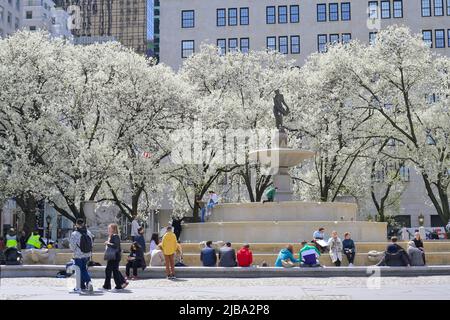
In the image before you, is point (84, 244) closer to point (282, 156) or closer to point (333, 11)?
point (282, 156)

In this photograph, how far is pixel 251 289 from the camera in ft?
52.7

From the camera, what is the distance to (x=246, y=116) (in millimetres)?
41844

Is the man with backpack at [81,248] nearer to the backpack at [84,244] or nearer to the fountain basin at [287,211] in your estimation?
the backpack at [84,244]

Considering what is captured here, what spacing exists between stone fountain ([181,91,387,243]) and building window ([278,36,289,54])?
42.6m

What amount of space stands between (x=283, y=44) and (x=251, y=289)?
58.7 m

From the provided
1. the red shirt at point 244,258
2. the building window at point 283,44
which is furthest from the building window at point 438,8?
the red shirt at point 244,258

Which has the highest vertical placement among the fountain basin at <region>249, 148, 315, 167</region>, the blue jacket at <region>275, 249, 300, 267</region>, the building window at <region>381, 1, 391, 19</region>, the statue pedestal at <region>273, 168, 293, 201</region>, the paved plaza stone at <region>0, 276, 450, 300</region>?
the building window at <region>381, 1, 391, 19</region>

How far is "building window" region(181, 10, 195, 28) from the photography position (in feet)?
242

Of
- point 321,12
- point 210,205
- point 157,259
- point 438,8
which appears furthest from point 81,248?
point 438,8

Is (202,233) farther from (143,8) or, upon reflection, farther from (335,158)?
(143,8)

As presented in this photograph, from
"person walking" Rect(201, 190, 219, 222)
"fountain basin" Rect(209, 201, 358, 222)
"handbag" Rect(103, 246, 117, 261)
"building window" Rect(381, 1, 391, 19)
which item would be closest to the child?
"handbag" Rect(103, 246, 117, 261)

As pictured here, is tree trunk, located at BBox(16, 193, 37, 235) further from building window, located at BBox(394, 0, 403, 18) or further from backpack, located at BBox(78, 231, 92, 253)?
building window, located at BBox(394, 0, 403, 18)

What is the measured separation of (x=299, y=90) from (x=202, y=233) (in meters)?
19.7

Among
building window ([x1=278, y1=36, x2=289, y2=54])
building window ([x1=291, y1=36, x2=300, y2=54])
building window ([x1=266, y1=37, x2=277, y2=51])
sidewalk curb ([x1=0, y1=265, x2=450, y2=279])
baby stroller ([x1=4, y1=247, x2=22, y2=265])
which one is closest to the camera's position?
sidewalk curb ([x1=0, y1=265, x2=450, y2=279])
